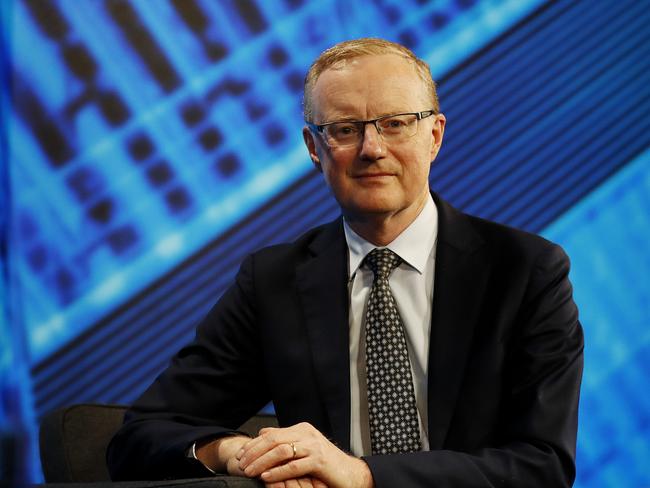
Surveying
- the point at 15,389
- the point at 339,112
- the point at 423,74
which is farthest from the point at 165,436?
the point at 15,389

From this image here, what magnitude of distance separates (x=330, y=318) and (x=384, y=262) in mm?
150

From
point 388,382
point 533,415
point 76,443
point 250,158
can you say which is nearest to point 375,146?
point 388,382

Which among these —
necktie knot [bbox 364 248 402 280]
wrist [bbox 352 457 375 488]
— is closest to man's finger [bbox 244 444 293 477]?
wrist [bbox 352 457 375 488]

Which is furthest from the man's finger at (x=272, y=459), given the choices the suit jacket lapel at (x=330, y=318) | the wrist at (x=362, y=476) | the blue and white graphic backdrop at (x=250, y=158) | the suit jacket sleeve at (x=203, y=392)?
the blue and white graphic backdrop at (x=250, y=158)

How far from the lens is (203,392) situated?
167cm

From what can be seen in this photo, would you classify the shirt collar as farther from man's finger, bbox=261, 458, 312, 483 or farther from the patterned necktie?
man's finger, bbox=261, 458, 312, 483

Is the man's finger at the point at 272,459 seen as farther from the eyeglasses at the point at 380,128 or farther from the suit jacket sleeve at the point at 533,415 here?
the eyeglasses at the point at 380,128

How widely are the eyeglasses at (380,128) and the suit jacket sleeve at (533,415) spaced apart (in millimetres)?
343

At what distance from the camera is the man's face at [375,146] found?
162 cm

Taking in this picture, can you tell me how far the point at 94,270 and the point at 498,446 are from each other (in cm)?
145

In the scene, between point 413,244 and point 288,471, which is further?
point 413,244

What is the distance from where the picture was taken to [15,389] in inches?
8.1

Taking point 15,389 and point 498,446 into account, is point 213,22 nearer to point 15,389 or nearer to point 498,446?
point 498,446

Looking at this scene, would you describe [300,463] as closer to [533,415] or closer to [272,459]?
[272,459]
